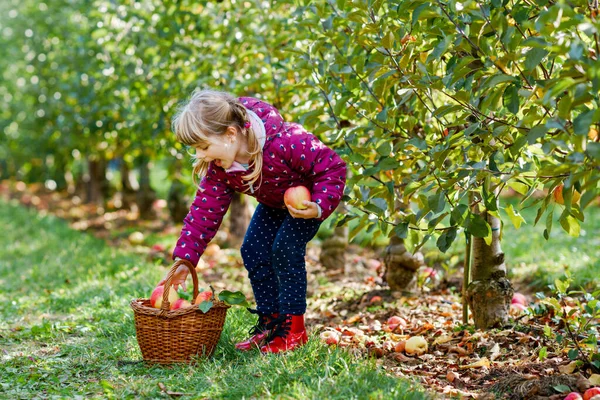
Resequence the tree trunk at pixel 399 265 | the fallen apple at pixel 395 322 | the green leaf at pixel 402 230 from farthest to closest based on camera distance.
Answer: the tree trunk at pixel 399 265
the fallen apple at pixel 395 322
the green leaf at pixel 402 230

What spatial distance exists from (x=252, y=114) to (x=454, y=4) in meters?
1.11

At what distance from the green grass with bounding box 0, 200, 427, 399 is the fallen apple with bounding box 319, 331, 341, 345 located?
0.79 ft

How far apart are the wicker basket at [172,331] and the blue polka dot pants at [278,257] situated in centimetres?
35

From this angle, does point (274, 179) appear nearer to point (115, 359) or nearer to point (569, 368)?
point (115, 359)

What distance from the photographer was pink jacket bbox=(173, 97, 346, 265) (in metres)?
3.07

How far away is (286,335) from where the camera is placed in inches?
122

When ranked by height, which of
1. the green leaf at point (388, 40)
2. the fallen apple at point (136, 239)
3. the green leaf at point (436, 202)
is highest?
the green leaf at point (388, 40)

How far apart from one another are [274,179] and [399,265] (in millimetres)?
1472

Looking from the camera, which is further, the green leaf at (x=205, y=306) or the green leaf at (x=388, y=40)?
the green leaf at (x=205, y=306)

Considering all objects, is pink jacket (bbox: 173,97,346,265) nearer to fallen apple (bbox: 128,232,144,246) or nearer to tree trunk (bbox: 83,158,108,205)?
fallen apple (bbox: 128,232,144,246)

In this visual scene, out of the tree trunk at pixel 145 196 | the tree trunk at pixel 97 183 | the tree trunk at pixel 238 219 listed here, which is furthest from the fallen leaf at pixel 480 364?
the tree trunk at pixel 97 183

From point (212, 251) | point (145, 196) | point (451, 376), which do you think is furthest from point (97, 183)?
point (451, 376)

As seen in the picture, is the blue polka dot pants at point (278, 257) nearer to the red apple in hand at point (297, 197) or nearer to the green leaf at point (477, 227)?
the red apple in hand at point (297, 197)

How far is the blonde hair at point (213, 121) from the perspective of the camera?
2941 mm
